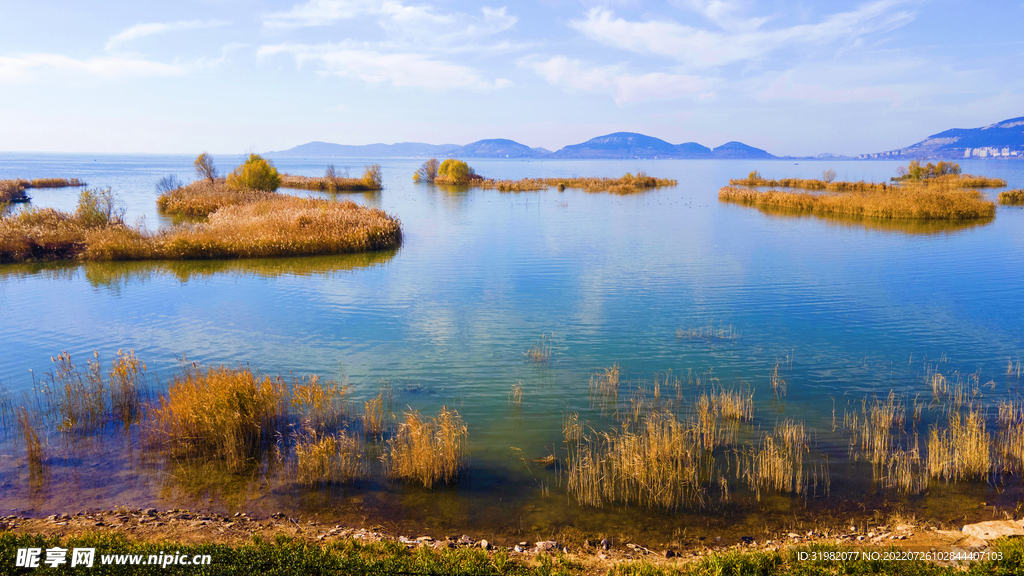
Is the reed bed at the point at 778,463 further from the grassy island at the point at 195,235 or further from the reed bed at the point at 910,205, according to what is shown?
the reed bed at the point at 910,205

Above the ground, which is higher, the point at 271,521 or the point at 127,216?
the point at 127,216

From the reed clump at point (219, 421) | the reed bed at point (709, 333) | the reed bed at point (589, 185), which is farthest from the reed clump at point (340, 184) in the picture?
the reed clump at point (219, 421)

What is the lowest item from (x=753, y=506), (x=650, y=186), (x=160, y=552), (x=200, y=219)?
(x=753, y=506)

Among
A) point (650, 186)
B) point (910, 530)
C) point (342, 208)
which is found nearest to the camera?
point (910, 530)

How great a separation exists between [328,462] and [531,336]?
795cm

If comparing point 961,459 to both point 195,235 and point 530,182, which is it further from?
point 530,182

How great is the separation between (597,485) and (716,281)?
16.4 m

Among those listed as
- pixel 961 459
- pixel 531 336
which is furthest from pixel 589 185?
pixel 961 459

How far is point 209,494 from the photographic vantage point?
8562 millimetres

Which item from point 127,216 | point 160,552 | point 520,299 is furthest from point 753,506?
point 127,216

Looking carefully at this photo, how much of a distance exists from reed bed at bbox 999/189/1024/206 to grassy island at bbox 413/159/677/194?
36496 mm

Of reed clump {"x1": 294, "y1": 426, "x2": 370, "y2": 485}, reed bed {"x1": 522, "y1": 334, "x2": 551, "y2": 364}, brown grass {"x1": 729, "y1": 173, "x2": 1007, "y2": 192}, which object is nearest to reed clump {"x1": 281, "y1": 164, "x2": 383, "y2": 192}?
brown grass {"x1": 729, "y1": 173, "x2": 1007, "y2": 192}

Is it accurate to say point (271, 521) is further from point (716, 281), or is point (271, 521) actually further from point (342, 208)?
point (342, 208)

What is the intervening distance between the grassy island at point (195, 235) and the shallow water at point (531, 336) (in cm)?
138
